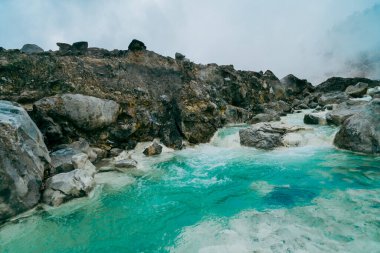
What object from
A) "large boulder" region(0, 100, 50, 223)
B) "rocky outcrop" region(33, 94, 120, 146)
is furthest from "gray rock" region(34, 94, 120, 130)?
"large boulder" region(0, 100, 50, 223)

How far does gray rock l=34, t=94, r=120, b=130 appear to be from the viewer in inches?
577

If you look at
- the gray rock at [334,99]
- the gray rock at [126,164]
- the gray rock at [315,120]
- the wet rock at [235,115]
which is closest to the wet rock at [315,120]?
the gray rock at [315,120]

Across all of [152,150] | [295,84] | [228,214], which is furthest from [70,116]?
[295,84]

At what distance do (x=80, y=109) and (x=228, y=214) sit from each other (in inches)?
404

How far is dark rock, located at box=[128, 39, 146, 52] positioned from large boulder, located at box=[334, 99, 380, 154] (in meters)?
14.4

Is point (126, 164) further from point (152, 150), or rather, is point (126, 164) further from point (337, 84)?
point (337, 84)

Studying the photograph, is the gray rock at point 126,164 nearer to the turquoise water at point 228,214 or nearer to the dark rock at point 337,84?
the turquoise water at point 228,214

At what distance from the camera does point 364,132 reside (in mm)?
13078

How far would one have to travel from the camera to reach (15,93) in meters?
15.6

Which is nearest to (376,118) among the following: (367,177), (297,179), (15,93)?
(367,177)

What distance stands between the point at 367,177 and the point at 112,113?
1275 cm

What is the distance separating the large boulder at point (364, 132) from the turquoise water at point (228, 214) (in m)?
0.67

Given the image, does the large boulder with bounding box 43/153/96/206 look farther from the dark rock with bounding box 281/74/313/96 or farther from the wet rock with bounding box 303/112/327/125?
the dark rock with bounding box 281/74/313/96

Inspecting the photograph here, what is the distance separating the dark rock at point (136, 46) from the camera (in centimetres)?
2100
